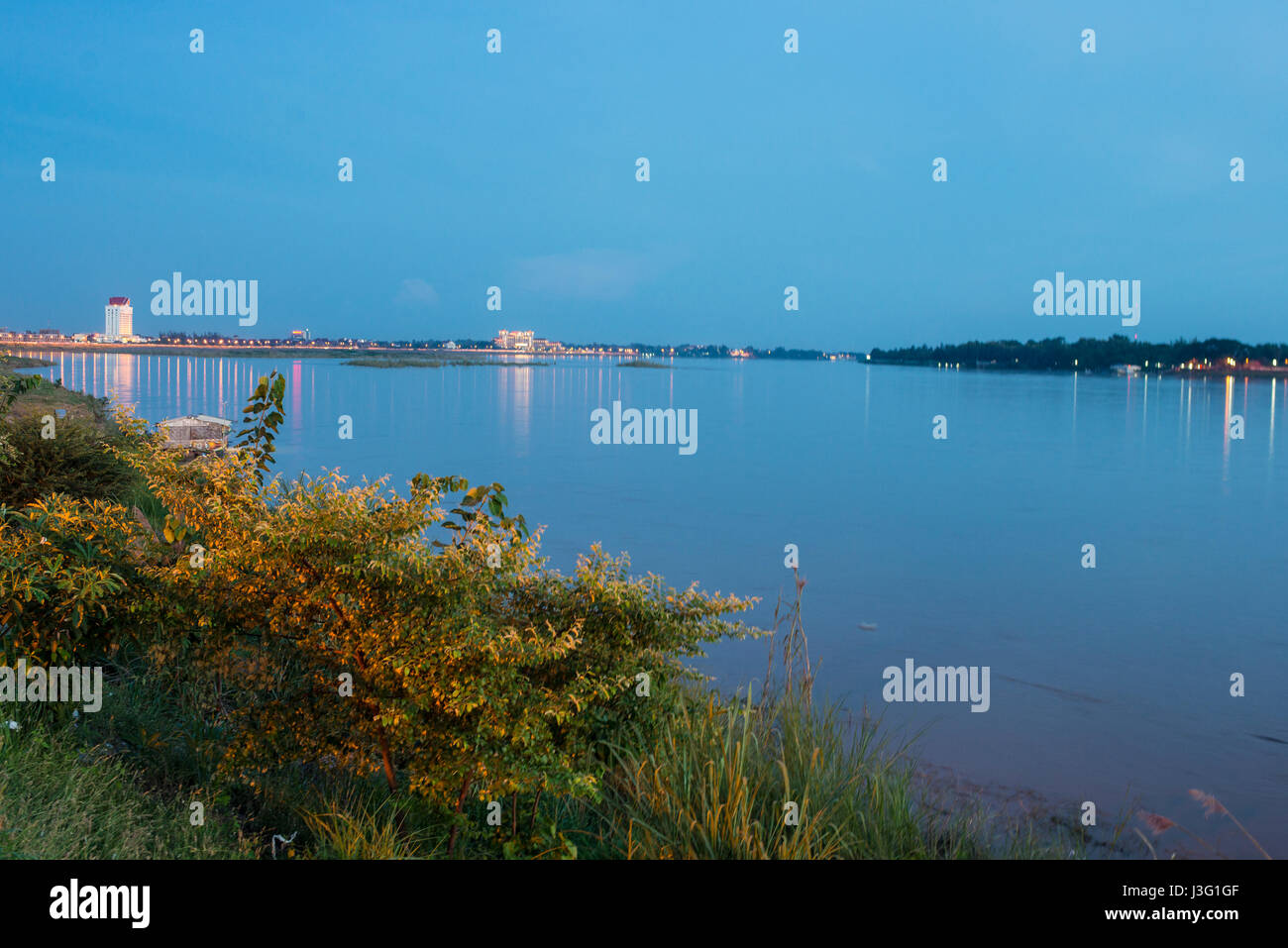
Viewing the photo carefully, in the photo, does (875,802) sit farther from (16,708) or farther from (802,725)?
(16,708)

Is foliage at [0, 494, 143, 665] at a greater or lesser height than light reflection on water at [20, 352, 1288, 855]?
greater

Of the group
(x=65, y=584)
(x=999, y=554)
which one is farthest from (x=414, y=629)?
(x=999, y=554)

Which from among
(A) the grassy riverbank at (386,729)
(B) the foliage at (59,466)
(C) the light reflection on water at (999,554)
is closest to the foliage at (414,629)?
(A) the grassy riverbank at (386,729)

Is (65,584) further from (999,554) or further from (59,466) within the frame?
(999,554)

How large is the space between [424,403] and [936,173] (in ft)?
158

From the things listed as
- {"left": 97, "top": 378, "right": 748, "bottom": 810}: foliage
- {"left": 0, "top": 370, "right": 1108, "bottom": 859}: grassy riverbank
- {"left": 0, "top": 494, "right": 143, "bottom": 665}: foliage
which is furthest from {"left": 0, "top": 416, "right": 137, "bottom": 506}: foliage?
{"left": 97, "top": 378, "right": 748, "bottom": 810}: foliage

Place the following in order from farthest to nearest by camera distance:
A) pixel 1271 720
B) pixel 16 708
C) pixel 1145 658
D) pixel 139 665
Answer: pixel 1145 658 < pixel 1271 720 < pixel 139 665 < pixel 16 708

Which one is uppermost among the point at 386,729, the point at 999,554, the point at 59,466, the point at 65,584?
the point at 59,466

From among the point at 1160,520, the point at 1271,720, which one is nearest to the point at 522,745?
the point at 1271,720

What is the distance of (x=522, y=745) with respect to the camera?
15.7ft

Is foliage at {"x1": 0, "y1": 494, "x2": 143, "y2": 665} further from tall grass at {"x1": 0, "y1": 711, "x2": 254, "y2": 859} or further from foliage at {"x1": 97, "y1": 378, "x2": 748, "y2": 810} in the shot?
tall grass at {"x1": 0, "y1": 711, "x2": 254, "y2": 859}

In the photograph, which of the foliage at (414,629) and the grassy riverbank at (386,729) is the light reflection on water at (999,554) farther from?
the foliage at (414,629)

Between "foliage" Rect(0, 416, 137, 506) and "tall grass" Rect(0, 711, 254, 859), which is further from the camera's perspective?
"foliage" Rect(0, 416, 137, 506)
